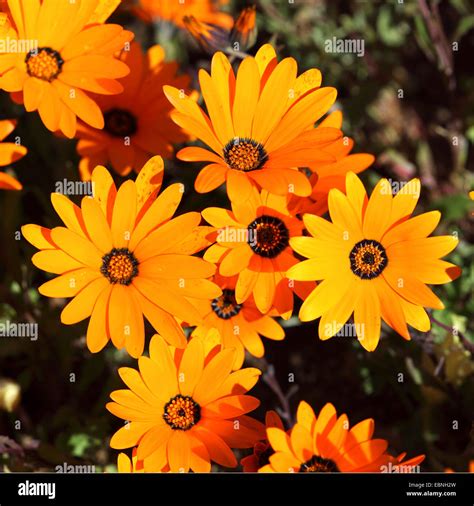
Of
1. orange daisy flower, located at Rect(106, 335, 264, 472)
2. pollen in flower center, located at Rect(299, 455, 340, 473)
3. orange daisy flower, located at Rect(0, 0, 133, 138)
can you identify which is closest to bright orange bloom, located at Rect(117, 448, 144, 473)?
orange daisy flower, located at Rect(106, 335, 264, 472)

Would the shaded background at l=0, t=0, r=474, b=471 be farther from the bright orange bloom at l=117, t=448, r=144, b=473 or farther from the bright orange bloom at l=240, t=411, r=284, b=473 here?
the bright orange bloom at l=117, t=448, r=144, b=473

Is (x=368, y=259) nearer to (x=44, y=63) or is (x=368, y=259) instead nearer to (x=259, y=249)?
(x=259, y=249)

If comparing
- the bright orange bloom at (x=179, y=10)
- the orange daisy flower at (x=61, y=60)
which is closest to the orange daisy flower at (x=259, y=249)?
the orange daisy flower at (x=61, y=60)

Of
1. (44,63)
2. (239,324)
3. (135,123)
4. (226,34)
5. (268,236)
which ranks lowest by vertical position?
(239,324)

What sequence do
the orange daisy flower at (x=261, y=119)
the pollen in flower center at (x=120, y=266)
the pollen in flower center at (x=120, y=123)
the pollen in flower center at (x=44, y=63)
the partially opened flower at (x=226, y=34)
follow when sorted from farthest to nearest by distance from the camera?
the pollen in flower center at (x=120, y=123) → the partially opened flower at (x=226, y=34) → the pollen in flower center at (x=44, y=63) → the pollen in flower center at (x=120, y=266) → the orange daisy flower at (x=261, y=119)

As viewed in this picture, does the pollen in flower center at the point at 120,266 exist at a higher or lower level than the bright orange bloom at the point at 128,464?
higher

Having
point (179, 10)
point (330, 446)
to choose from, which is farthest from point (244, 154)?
point (179, 10)

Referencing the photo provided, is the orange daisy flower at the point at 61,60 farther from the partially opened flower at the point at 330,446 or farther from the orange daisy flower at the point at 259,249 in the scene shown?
the partially opened flower at the point at 330,446

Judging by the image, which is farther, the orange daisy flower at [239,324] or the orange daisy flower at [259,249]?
the orange daisy flower at [239,324]
